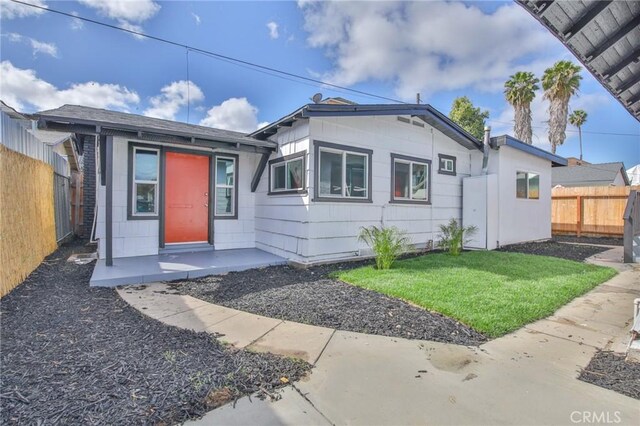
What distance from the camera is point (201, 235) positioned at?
707 centimetres

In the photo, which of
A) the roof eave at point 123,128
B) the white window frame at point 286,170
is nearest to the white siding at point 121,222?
the roof eave at point 123,128

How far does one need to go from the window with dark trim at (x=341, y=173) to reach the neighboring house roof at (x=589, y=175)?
2125 cm

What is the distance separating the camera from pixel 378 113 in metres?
6.35

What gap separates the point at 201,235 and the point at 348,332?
5.11m

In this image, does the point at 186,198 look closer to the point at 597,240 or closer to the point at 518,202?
the point at 518,202

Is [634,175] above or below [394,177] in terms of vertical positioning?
above

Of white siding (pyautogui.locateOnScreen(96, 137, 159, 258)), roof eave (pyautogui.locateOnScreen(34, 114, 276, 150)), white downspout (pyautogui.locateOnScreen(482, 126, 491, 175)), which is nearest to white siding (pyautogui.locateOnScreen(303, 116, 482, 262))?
white downspout (pyautogui.locateOnScreen(482, 126, 491, 175))

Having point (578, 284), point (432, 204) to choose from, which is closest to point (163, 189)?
point (432, 204)

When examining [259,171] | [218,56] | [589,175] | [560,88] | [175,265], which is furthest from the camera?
A: [589,175]

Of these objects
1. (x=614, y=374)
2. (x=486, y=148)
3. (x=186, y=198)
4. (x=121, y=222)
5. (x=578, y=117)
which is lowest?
(x=614, y=374)

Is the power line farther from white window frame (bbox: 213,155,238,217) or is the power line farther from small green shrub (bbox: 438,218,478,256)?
small green shrub (bbox: 438,218,478,256)

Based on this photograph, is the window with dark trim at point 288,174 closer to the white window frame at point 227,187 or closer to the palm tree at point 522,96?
the white window frame at point 227,187

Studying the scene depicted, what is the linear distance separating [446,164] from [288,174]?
15.1 feet

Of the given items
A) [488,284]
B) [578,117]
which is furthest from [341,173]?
[578,117]
